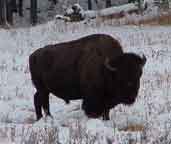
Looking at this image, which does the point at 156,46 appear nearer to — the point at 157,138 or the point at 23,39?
the point at 23,39

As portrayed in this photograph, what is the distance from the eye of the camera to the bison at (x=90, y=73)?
8805 millimetres

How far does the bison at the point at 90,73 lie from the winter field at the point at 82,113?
34cm

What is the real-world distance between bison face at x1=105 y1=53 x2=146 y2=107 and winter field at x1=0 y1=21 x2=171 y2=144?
0.40m

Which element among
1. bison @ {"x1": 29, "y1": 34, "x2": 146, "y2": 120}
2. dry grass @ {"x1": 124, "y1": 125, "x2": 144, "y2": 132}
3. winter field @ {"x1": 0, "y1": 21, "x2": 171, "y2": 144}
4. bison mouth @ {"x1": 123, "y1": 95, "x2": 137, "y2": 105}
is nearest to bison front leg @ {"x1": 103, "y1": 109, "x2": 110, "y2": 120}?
bison @ {"x1": 29, "y1": 34, "x2": 146, "y2": 120}

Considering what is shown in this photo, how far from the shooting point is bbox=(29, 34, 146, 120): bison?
28.9 feet

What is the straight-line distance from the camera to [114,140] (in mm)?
6547

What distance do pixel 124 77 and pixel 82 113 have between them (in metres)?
1.38

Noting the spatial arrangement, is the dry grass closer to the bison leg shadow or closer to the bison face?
the bison face

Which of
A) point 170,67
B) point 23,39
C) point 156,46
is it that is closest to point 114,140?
point 170,67

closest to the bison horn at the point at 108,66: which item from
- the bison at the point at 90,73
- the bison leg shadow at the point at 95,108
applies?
the bison at the point at 90,73

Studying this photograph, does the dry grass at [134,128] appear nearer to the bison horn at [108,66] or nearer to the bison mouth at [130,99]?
the bison mouth at [130,99]

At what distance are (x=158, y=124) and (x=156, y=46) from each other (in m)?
11.4

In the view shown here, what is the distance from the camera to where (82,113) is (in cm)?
988

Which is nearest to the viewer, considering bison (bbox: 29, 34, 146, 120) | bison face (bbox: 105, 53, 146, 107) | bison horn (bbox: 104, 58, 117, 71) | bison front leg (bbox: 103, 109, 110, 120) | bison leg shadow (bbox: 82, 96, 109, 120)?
bison face (bbox: 105, 53, 146, 107)
